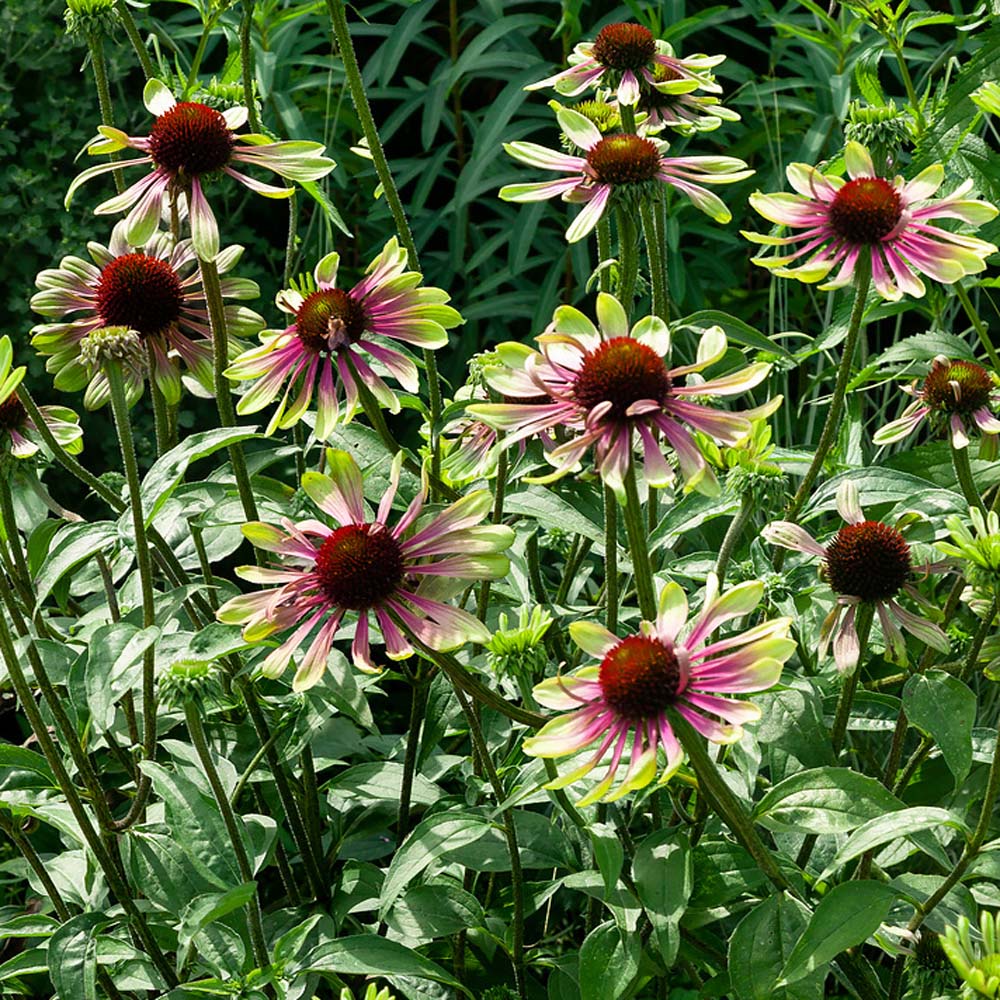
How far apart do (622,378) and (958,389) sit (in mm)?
570

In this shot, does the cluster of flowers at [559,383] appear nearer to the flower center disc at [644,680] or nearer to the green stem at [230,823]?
the flower center disc at [644,680]

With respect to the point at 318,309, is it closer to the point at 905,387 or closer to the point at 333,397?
the point at 333,397

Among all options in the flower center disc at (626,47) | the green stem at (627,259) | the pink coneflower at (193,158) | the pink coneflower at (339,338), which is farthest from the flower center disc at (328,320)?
the flower center disc at (626,47)

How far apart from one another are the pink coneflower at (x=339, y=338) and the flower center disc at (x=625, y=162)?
176 mm

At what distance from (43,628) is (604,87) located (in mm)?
804

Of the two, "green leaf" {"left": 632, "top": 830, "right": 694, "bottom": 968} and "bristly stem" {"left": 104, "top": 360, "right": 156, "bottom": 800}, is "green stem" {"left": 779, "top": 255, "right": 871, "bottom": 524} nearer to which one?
"green leaf" {"left": 632, "top": 830, "right": 694, "bottom": 968}

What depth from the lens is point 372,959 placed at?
110 cm

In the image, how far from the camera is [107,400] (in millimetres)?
1243

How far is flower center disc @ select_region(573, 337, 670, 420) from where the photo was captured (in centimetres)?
88

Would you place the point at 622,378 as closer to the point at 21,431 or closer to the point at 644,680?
the point at 644,680

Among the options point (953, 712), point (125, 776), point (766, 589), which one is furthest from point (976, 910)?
point (125, 776)

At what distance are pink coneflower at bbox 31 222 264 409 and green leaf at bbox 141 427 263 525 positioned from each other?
0.32ft

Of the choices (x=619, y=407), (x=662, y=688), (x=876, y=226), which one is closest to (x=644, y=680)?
(x=662, y=688)

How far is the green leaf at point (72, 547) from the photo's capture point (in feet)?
3.70
